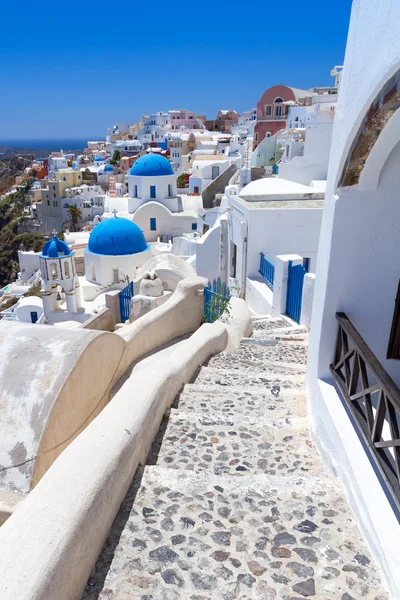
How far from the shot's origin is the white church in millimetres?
28625

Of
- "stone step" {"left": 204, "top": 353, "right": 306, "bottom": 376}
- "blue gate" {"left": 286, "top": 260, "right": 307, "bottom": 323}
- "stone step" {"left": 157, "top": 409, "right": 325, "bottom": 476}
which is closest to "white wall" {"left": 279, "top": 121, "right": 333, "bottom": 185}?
"blue gate" {"left": 286, "top": 260, "right": 307, "bottom": 323}

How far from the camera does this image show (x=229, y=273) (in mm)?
12312

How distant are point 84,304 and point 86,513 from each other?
17825 mm

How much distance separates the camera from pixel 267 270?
31.6 feet

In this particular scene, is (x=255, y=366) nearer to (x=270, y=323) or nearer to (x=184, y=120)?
(x=270, y=323)

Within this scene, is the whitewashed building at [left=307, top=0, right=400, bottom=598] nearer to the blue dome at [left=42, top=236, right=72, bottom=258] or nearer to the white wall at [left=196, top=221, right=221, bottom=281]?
the white wall at [left=196, top=221, right=221, bottom=281]

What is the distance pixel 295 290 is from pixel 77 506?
6.24 metres

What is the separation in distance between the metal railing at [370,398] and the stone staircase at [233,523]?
372mm

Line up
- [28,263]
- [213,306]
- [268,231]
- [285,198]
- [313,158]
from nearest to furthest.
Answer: [213,306] → [268,231] → [285,198] → [313,158] → [28,263]

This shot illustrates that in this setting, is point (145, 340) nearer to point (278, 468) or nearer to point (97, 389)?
point (97, 389)

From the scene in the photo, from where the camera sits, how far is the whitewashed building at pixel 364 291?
Answer: 2314 millimetres

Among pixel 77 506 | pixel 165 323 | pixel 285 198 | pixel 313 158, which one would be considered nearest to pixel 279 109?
pixel 313 158

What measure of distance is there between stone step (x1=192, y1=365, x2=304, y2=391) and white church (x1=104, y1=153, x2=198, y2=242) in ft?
79.2

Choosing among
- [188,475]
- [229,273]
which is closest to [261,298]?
[229,273]
